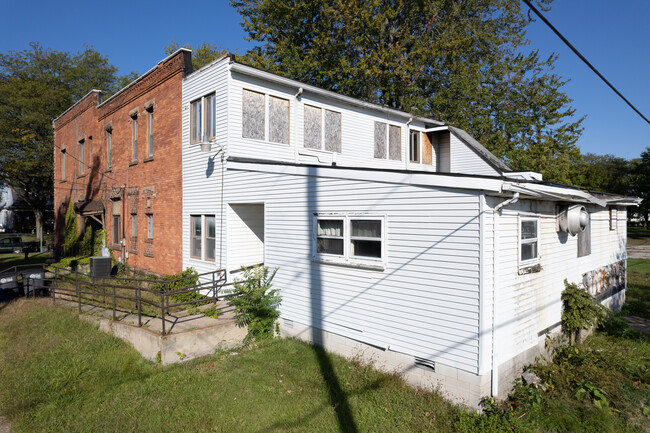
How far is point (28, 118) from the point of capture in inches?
1273

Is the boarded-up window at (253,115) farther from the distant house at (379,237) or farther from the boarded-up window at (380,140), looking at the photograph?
the boarded-up window at (380,140)

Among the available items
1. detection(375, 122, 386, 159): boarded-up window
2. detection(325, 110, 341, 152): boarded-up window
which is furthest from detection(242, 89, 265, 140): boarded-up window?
detection(375, 122, 386, 159): boarded-up window

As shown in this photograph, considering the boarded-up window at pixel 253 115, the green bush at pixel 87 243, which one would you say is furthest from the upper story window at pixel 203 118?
the green bush at pixel 87 243

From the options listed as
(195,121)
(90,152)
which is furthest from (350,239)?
(90,152)

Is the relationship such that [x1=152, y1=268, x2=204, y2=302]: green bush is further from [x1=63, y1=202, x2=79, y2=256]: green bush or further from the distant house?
[x1=63, y1=202, x2=79, y2=256]: green bush

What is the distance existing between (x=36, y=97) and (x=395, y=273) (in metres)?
39.5

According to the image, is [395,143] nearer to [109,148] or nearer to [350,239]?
[350,239]

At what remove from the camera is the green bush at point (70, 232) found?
21.2 metres

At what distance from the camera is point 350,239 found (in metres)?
7.67

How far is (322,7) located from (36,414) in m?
27.1

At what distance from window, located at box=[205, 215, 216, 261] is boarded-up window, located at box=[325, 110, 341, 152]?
15.5 ft

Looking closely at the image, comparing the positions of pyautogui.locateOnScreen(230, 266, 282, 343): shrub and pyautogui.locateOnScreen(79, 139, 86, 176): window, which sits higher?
pyautogui.locateOnScreen(79, 139, 86, 176): window

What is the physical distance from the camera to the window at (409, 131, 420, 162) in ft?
56.0

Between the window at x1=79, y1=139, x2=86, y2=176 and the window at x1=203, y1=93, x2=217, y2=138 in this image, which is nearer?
the window at x1=203, y1=93, x2=217, y2=138
